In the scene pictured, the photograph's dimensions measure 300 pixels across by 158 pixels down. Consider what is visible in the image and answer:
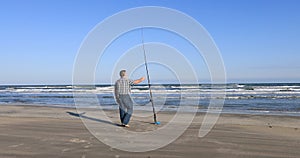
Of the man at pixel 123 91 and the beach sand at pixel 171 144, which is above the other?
the man at pixel 123 91

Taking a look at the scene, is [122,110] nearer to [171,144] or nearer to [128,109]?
[128,109]

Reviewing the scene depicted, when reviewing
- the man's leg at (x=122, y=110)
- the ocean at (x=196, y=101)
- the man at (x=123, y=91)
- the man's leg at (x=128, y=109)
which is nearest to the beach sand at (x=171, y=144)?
the man's leg at (x=128, y=109)

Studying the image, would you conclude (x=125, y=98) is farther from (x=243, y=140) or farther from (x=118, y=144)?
(x=243, y=140)

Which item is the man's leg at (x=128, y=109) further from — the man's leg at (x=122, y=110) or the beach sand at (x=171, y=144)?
the beach sand at (x=171, y=144)

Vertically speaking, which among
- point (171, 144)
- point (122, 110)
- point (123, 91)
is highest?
point (123, 91)

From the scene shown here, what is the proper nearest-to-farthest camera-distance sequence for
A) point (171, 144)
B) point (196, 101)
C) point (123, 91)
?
point (171, 144) < point (123, 91) < point (196, 101)

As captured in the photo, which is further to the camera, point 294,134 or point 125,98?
point 125,98

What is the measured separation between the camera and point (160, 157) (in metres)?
5.12

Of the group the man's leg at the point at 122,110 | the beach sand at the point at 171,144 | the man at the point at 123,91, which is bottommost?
the beach sand at the point at 171,144

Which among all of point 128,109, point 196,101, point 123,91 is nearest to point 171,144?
point 128,109

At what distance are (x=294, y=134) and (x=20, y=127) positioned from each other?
717cm

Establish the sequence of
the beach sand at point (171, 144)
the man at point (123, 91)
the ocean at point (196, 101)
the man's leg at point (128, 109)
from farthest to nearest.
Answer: the ocean at point (196, 101)
the man at point (123, 91)
the man's leg at point (128, 109)
the beach sand at point (171, 144)

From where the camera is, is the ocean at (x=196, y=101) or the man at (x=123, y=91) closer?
the man at (x=123, y=91)

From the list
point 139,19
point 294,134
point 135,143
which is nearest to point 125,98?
point 139,19
